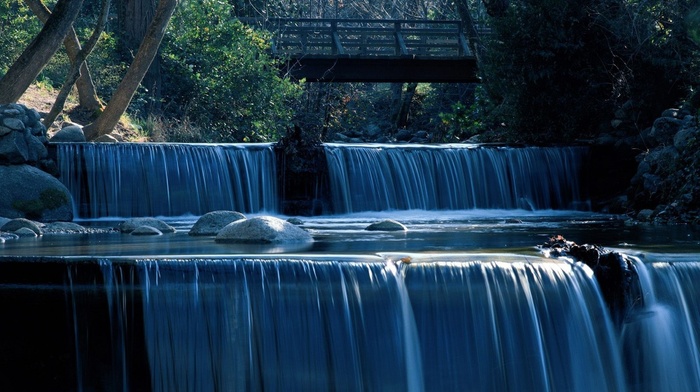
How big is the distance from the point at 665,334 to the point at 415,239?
370 cm

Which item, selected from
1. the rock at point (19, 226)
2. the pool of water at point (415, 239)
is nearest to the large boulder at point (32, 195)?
the pool of water at point (415, 239)

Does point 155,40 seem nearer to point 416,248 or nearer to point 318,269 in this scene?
point 416,248

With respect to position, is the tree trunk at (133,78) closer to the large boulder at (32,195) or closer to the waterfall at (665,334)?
the large boulder at (32,195)

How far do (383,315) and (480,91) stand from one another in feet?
65.8

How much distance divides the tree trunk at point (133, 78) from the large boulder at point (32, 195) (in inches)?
207

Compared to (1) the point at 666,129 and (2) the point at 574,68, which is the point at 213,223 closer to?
(1) the point at 666,129

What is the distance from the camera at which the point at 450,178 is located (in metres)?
19.4

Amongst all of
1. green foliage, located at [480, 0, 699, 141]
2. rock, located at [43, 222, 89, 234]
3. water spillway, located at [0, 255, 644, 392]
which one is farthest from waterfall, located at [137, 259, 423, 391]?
green foliage, located at [480, 0, 699, 141]

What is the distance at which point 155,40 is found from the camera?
22047 mm

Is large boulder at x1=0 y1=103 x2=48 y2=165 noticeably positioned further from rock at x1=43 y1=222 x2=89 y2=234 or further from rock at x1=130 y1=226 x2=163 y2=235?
→ rock at x1=130 y1=226 x2=163 y2=235

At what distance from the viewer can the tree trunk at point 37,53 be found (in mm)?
18531

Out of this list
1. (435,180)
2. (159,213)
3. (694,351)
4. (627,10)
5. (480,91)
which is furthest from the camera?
(480,91)

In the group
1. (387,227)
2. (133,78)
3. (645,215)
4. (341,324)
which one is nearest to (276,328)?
(341,324)

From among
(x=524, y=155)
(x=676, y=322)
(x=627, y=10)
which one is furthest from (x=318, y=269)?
(x=627, y=10)
